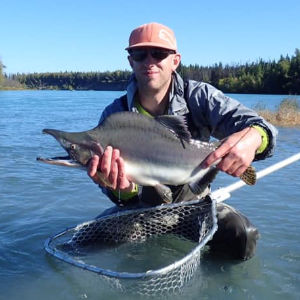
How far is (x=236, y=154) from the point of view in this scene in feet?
11.9

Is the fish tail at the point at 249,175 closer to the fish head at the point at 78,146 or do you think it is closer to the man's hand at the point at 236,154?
the man's hand at the point at 236,154

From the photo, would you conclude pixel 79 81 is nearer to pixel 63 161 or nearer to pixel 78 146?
pixel 78 146

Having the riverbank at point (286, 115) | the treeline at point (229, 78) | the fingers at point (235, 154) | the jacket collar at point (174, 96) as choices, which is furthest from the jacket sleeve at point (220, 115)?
the treeline at point (229, 78)

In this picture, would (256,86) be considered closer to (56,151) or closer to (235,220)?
(56,151)

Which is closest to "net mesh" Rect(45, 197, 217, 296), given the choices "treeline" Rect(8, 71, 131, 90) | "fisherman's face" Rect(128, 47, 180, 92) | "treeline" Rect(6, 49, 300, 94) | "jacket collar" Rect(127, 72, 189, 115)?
"jacket collar" Rect(127, 72, 189, 115)

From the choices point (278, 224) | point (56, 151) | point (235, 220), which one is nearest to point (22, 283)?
point (235, 220)

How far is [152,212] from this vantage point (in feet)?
16.1

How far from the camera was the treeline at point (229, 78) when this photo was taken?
305ft

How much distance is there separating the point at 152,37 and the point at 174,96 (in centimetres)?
69

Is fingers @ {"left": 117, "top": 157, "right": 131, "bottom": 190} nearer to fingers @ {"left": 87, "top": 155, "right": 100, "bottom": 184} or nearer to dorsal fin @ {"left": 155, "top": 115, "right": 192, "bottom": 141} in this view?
fingers @ {"left": 87, "top": 155, "right": 100, "bottom": 184}

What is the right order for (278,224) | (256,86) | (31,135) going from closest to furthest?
1. (278,224)
2. (31,135)
3. (256,86)

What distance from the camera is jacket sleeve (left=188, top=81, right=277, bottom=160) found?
13.6 ft

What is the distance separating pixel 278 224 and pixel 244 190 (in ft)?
6.95

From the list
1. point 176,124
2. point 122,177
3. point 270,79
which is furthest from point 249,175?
point 270,79
